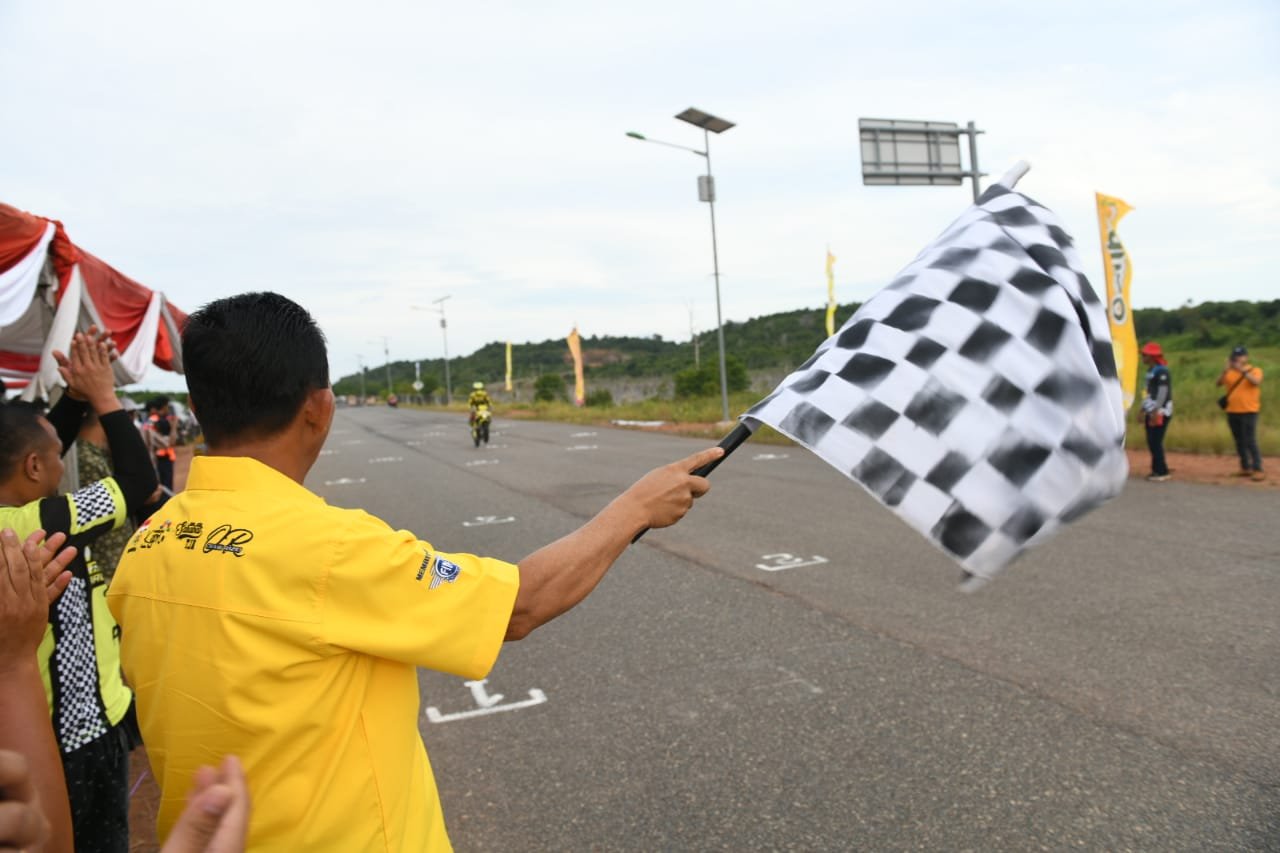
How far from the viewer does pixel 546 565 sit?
163cm

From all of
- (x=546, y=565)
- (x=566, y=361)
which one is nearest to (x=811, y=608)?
(x=546, y=565)

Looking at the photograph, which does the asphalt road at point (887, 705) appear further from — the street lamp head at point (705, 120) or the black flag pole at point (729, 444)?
the street lamp head at point (705, 120)

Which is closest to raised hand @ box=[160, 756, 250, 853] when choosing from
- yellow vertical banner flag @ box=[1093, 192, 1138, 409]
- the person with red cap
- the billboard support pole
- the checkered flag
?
the checkered flag

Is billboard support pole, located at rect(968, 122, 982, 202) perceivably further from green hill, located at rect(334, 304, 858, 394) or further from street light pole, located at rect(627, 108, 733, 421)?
green hill, located at rect(334, 304, 858, 394)

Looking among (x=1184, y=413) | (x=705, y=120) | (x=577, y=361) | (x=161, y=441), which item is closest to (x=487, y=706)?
(x=161, y=441)

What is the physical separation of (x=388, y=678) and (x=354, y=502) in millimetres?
12040

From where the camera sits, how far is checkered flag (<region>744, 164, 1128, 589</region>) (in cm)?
186

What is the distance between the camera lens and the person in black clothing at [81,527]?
2.51 metres

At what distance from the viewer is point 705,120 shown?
73.3 feet

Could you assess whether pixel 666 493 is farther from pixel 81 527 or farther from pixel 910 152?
pixel 910 152

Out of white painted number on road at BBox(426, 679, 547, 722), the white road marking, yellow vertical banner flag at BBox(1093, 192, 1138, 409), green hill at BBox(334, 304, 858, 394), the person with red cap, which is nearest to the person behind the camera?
white painted number on road at BBox(426, 679, 547, 722)

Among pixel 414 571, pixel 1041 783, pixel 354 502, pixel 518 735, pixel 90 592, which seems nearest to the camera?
pixel 414 571

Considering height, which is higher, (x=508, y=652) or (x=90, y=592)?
(x=90, y=592)

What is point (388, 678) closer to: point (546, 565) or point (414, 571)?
point (414, 571)
